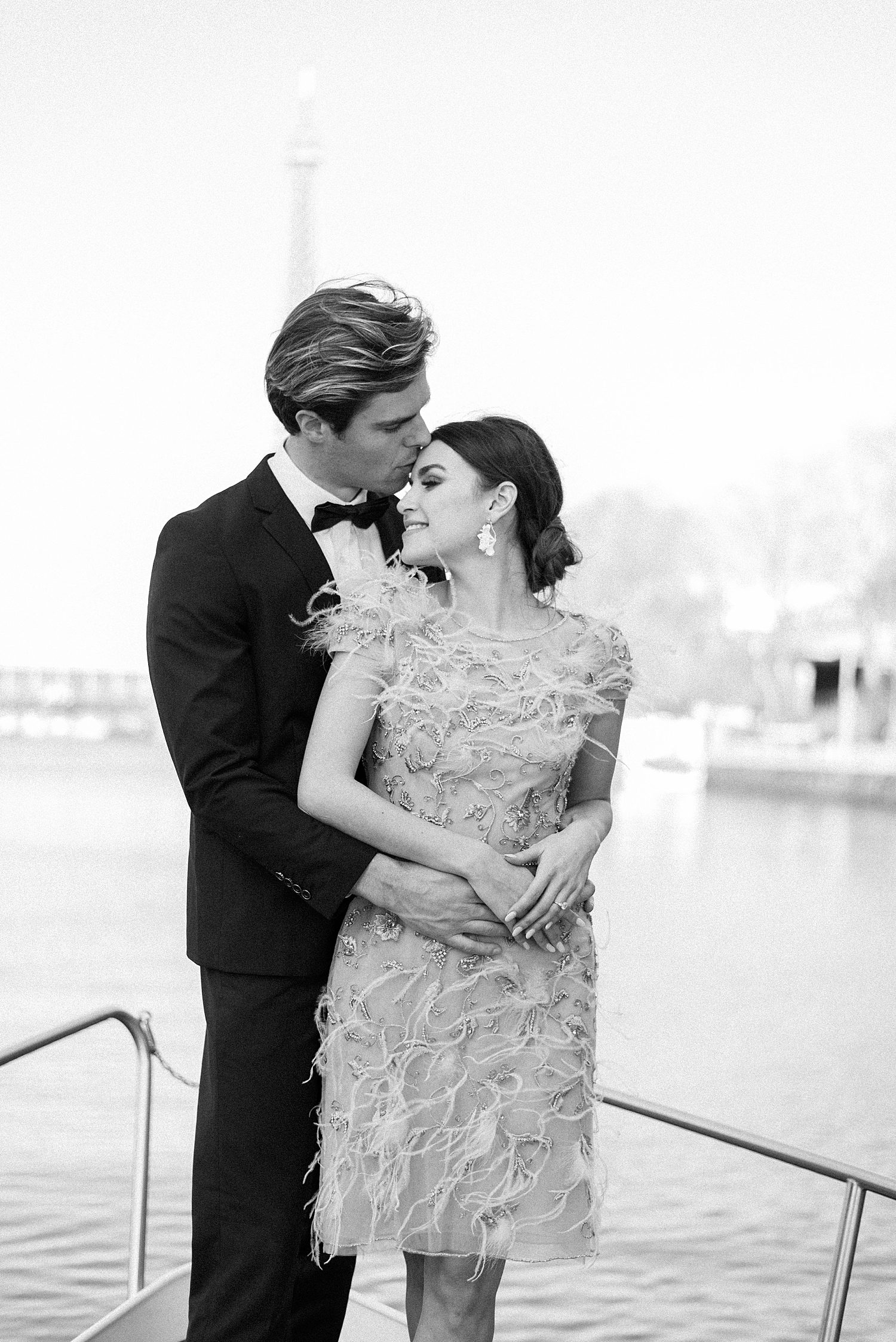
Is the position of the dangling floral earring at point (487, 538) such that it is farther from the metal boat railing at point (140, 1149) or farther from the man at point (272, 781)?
the metal boat railing at point (140, 1149)

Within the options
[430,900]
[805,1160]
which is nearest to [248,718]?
[430,900]

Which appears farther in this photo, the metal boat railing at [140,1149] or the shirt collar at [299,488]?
the metal boat railing at [140,1149]

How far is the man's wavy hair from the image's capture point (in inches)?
64.7

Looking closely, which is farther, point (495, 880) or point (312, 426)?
point (312, 426)

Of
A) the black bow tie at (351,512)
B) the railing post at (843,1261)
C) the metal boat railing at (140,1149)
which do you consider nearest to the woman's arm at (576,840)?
the black bow tie at (351,512)

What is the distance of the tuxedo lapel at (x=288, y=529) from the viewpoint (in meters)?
1.74

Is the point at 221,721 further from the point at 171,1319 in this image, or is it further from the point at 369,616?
the point at 171,1319

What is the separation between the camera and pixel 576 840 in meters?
1.67

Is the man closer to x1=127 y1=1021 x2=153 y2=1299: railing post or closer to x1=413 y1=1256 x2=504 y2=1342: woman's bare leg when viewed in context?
x1=413 y1=1256 x2=504 y2=1342: woman's bare leg

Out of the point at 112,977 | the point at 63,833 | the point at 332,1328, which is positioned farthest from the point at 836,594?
the point at 332,1328

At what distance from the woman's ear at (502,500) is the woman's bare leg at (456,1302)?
0.80 m

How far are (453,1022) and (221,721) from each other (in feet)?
1.34

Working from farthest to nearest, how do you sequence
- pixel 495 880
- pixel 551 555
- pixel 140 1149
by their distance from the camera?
pixel 140 1149
pixel 551 555
pixel 495 880

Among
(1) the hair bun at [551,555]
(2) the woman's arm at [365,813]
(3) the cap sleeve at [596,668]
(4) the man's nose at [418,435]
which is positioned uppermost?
(4) the man's nose at [418,435]
